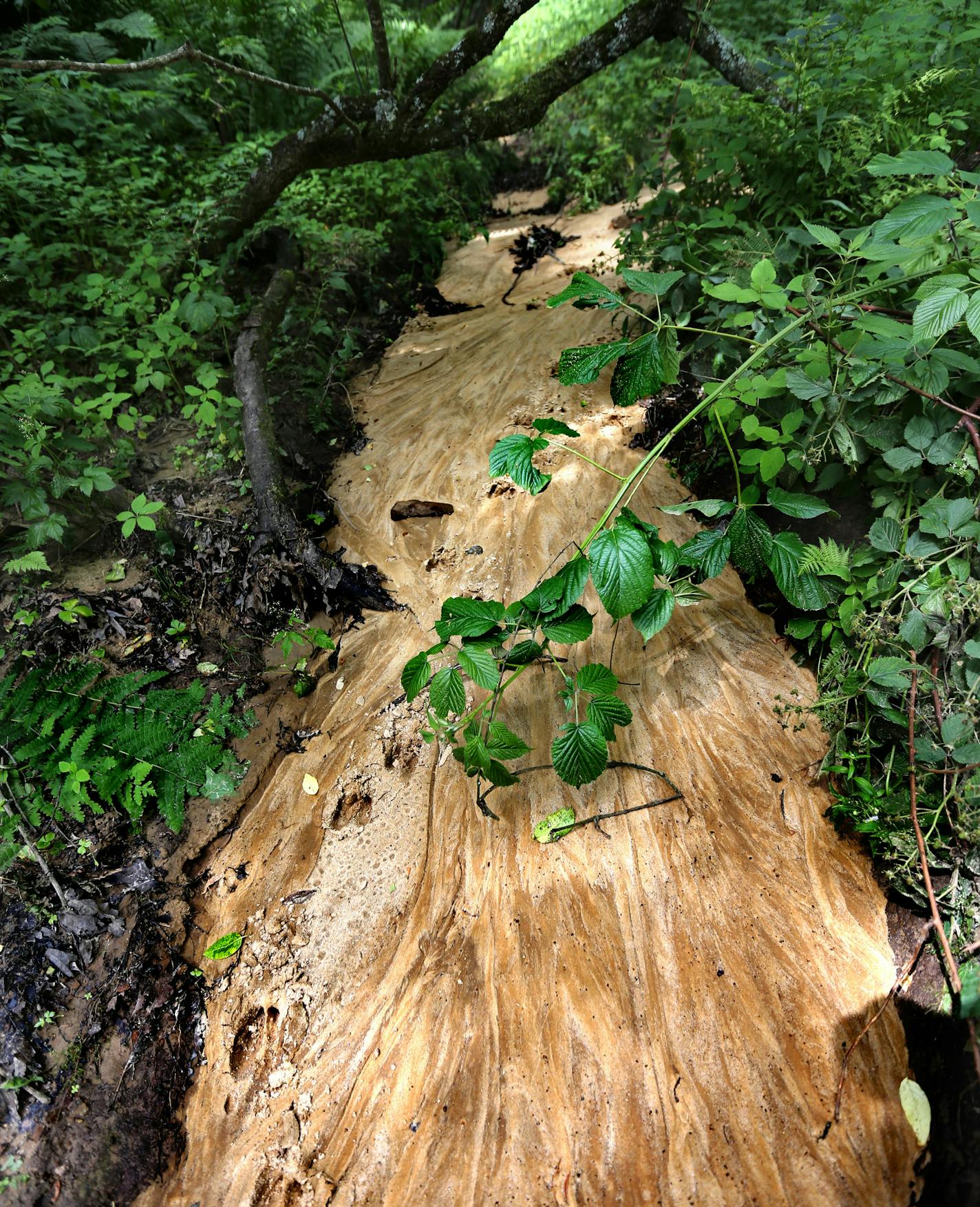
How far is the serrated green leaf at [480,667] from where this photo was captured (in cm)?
150

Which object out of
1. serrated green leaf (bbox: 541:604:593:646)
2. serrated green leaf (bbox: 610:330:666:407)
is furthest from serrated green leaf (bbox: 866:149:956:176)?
serrated green leaf (bbox: 541:604:593:646)

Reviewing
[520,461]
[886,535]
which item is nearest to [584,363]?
[520,461]

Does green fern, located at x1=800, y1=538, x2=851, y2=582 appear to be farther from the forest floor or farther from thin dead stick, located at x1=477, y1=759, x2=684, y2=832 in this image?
thin dead stick, located at x1=477, y1=759, x2=684, y2=832

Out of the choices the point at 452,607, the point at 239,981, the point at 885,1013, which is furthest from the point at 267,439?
the point at 885,1013

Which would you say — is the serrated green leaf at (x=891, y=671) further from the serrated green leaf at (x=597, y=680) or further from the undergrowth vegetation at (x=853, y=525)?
the serrated green leaf at (x=597, y=680)

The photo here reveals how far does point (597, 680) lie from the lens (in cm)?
153

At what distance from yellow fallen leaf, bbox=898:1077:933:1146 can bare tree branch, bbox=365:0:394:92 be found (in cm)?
447

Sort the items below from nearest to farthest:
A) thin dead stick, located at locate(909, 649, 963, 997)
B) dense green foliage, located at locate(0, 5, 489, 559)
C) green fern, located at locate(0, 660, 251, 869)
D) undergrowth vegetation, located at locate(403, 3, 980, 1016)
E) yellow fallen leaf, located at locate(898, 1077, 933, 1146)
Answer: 1. yellow fallen leaf, located at locate(898, 1077, 933, 1146)
2. thin dead stick, located at locate(909, 649, 963, 997)
3. undergrowth vegetation, located at locate(403, 3, 980, 1016)
4. green fern, located at locate(0, 660, 251, 869)
5. dense green foliage, located at locate(0, 5, 489, 559)

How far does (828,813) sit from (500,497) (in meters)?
1.55

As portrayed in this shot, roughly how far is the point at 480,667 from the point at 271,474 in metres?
1.54

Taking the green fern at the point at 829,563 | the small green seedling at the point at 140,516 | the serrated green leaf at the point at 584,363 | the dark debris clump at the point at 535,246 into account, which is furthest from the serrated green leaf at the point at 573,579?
the dark debris clump at the point at 535,246

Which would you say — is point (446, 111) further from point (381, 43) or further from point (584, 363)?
point (584, 363)

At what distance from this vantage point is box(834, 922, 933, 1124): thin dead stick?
1.19m

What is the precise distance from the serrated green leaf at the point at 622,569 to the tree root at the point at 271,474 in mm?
1001
